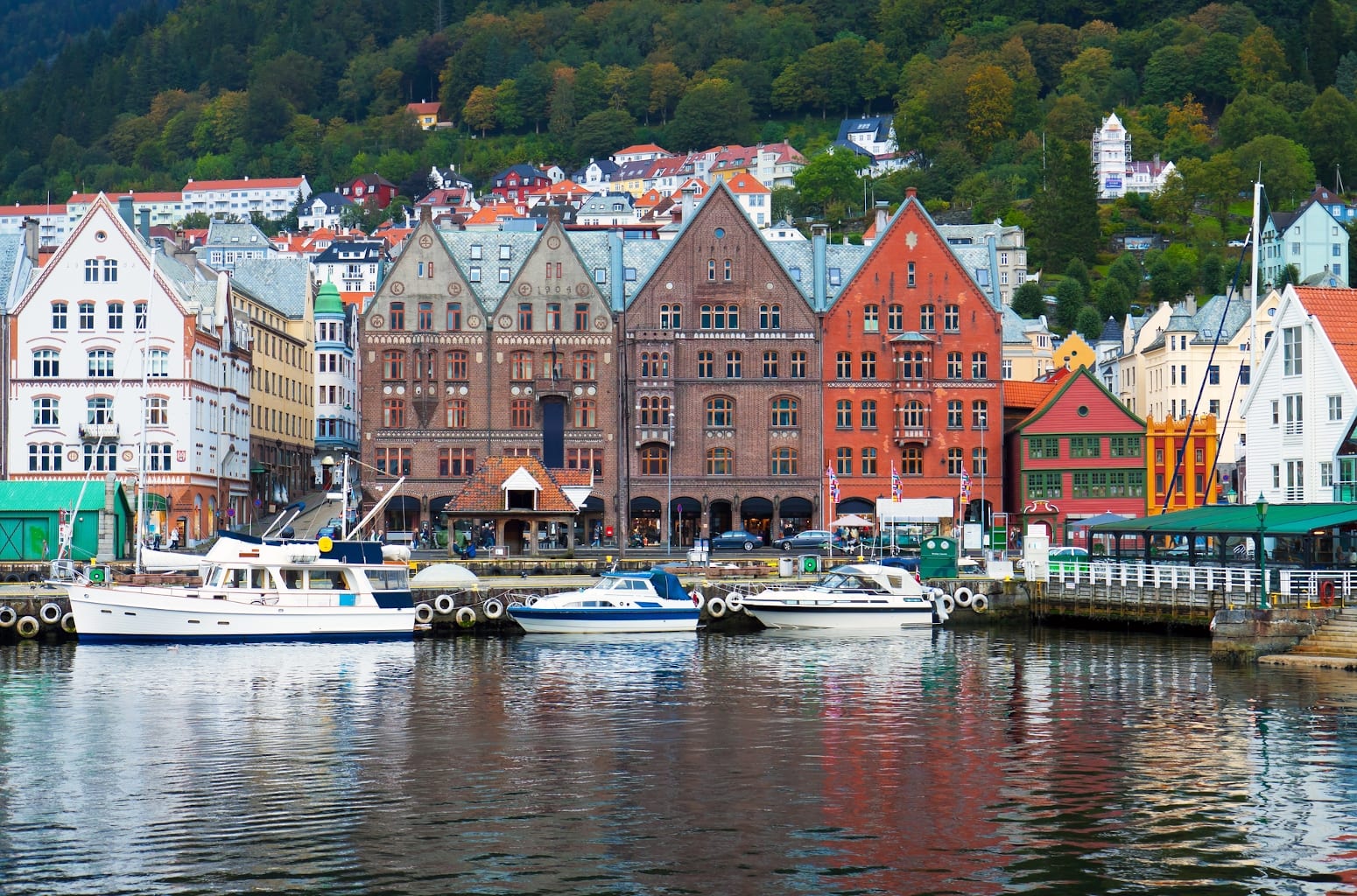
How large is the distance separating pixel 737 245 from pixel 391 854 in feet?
275

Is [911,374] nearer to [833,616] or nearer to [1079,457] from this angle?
[1079,457]

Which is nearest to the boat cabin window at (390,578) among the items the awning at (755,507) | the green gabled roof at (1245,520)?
the green gabled roof at (1245,520)

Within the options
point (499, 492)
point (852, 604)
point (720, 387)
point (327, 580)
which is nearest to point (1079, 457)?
point (720, 387)

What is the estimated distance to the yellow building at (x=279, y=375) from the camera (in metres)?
122

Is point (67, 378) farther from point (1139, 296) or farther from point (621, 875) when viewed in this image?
point (1139, 296)

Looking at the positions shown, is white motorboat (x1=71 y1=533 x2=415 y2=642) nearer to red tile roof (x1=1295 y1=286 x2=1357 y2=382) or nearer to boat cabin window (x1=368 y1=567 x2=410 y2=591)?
boat cabin window (x1=368 y1=567 x2=410 y2=591)

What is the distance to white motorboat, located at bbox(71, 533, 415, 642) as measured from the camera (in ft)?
224

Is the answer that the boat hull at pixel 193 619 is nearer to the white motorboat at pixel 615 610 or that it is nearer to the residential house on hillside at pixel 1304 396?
the white motorboat at pixel 615 610

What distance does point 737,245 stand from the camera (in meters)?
112

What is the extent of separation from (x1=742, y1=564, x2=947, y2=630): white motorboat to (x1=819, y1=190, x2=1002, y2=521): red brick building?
32695 millimetres

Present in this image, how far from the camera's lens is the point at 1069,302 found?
19062 cm

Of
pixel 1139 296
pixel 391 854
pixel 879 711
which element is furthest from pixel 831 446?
pixel 1139 296

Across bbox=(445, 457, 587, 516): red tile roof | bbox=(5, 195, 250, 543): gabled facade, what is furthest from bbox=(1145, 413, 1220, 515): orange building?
bbox=(5, 195, 250, 543): gabled facade

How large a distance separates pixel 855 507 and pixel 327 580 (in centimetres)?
4676
